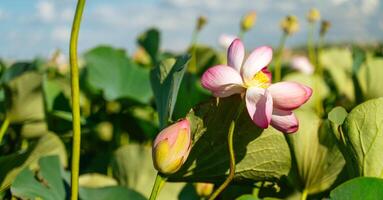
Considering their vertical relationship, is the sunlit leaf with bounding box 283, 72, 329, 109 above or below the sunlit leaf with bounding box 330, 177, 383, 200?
below

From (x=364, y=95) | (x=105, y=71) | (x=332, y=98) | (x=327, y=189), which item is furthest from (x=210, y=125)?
(x=332, y=98)

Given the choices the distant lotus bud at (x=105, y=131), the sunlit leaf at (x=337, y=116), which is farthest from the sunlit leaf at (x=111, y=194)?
the distant lotus bud at (x=105, y=131)

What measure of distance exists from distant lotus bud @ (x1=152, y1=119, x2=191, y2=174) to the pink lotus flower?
0.05 metres

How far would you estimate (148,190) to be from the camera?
85 centimetres

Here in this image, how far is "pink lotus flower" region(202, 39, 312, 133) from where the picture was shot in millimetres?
560

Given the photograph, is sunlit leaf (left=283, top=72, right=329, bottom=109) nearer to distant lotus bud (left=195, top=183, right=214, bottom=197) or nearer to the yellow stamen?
distant lotus bud (left=195, top=183, right=214, bottom=197)

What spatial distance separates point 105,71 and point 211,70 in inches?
33.4

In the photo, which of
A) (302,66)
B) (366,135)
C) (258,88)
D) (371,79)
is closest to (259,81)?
(258,88)

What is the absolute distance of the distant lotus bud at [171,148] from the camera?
556 millimetres

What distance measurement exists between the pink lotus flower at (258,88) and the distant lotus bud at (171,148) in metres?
0.05

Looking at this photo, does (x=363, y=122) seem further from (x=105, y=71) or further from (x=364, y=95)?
(x=105, y=71)

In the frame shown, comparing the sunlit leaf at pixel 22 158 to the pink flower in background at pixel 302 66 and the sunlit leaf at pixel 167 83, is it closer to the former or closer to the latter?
the sunlit leaf at pixel 167 83

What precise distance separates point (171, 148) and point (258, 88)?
97mm

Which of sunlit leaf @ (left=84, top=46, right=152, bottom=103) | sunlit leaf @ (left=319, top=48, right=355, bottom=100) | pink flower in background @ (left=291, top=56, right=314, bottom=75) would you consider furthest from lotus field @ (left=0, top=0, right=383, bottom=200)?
pink flower in background @ (left=291, top=56, right=314, bottom=75)
